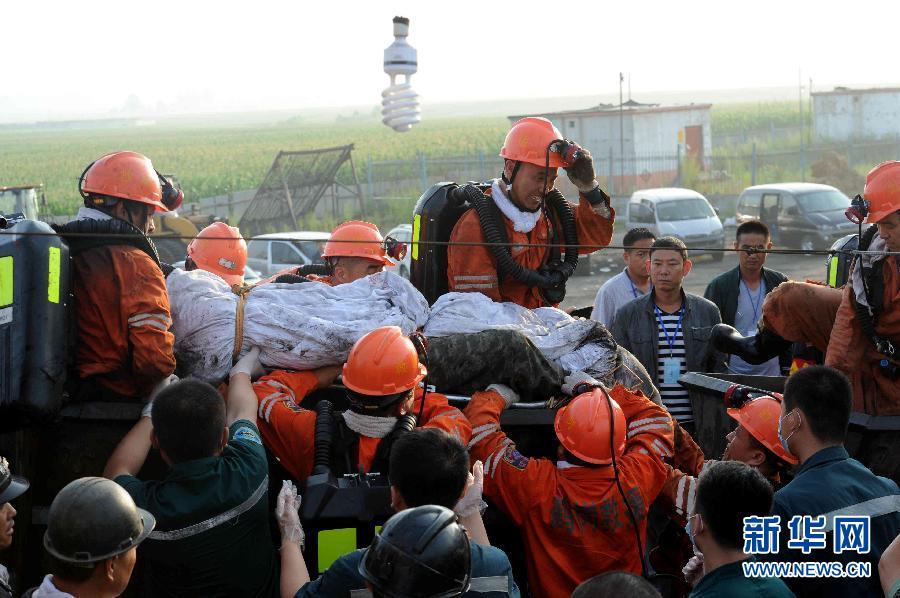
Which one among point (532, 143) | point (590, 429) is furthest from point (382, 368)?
point (532, 143)

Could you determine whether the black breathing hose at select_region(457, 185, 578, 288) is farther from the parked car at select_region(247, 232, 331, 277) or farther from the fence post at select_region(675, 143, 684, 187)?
the fence post at select_region(675, 143, 684, 187)

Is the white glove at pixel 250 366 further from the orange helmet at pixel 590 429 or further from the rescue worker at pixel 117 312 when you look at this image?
the orange helmet at pixel 590 429

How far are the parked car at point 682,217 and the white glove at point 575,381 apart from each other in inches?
732

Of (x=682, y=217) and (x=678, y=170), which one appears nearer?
(x=682, y=217)

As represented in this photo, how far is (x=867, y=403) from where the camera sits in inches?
204

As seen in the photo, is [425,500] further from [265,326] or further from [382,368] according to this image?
[265,326]

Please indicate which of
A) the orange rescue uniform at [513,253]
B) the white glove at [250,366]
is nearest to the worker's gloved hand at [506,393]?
the orange rescue uniform at [513,253]

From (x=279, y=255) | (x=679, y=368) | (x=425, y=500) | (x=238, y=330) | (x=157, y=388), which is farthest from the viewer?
(x=279, y=255)

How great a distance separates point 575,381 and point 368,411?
1.11 meters

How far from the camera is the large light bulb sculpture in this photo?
10227mm

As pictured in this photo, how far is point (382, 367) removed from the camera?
14.5 feet

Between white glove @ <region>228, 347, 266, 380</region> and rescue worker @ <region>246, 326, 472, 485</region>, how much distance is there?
18cm

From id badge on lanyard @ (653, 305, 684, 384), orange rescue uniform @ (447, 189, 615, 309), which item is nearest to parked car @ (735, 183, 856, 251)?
id badge on lanyard @ (653, 305, 684, 384)

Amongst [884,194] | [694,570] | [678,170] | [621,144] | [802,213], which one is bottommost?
[694,570]
